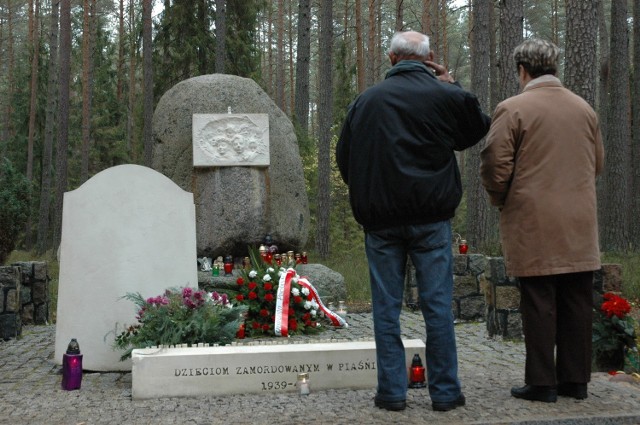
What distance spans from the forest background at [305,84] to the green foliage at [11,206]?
3 centimetres

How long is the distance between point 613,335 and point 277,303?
334cm

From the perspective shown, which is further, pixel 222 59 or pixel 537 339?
pixel 222 59

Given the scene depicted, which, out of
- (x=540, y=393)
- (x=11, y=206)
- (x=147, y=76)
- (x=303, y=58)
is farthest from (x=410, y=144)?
(x=147, y=76)

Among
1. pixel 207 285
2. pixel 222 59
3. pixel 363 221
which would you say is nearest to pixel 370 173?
pixel 363 221

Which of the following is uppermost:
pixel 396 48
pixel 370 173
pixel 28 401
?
pixel 396 48

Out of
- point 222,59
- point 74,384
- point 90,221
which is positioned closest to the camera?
point 74,384

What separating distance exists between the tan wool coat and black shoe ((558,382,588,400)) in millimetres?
693

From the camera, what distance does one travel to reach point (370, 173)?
446cm

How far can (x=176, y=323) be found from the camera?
19.1ft

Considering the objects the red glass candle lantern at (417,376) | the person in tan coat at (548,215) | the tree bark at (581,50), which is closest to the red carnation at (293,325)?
the red glass candle lantern at (417,376)

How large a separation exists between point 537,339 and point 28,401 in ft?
10.3

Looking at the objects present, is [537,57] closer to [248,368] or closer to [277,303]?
[248,368]

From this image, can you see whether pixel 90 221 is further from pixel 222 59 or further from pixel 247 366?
pixel 222 59

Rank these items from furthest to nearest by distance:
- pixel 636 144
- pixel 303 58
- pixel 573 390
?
pixel 303 58 → pixel 636 144 → pixel 573 390
